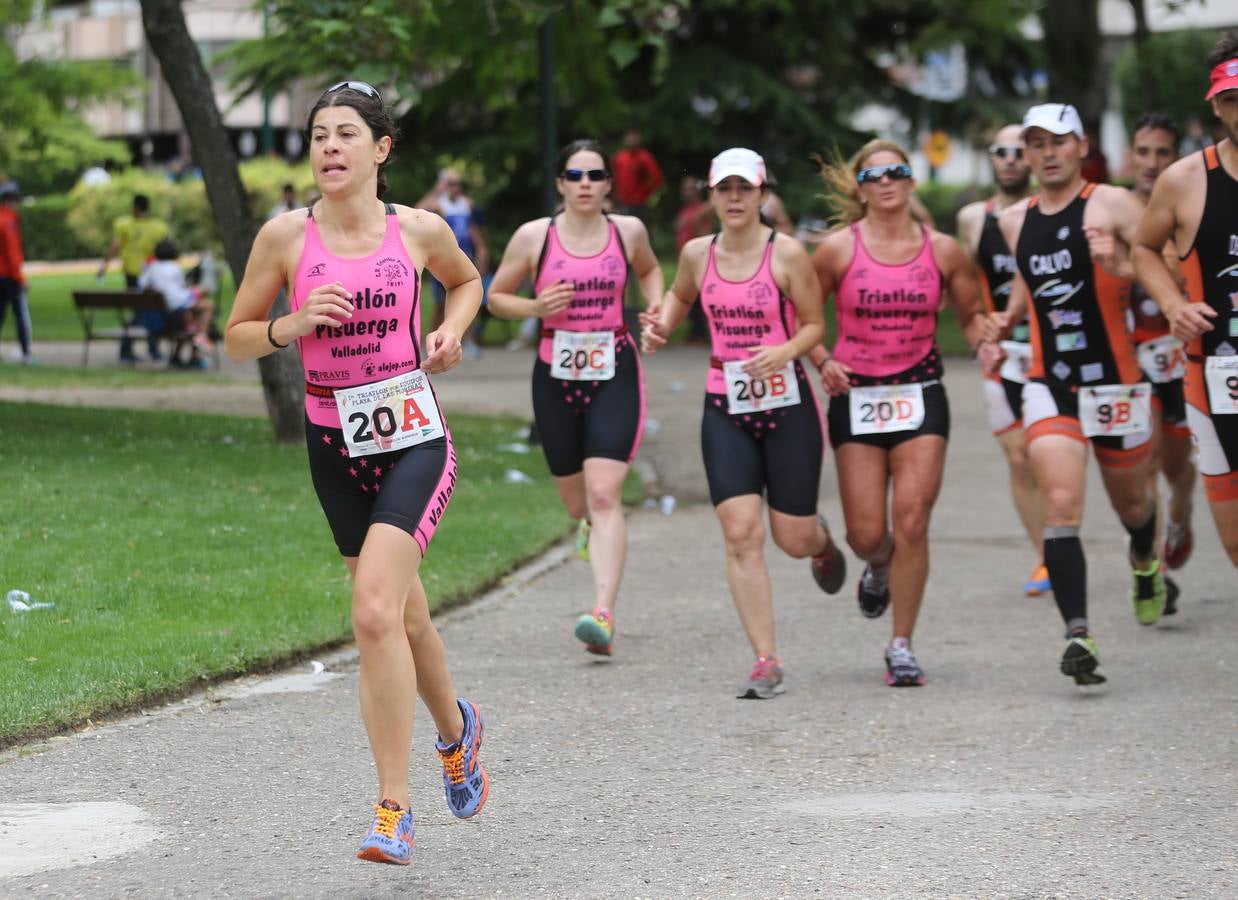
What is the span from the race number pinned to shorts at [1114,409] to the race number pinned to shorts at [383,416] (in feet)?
11.1

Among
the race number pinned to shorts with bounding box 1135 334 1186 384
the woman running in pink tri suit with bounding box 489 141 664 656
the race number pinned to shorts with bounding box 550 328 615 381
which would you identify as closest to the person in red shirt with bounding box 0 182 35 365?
the woman running in pink tri suit with bounding box 489 141 664 656

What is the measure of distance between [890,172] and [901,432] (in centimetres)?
100

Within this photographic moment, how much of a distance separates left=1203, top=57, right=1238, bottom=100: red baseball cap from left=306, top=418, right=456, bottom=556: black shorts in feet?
9.65

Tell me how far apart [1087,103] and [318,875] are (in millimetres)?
21250

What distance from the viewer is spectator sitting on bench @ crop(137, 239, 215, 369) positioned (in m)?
22.0

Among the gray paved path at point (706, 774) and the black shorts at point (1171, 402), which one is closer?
the gray paved path at point (706, 774)

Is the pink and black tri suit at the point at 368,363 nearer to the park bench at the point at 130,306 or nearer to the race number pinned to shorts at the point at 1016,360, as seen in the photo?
the race number pinned to shorts at the point at 1016,360

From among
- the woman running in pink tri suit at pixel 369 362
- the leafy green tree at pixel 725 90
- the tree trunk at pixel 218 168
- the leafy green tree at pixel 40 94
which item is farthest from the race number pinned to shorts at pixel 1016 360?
the leafy green tree at pixel 40 94

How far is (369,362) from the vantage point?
5402mm

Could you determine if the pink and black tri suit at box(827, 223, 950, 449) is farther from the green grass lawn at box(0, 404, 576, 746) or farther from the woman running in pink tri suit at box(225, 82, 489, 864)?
the woman running in pink tri suit at box(225, 82, 489, 864)

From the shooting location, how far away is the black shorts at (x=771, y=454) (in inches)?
304

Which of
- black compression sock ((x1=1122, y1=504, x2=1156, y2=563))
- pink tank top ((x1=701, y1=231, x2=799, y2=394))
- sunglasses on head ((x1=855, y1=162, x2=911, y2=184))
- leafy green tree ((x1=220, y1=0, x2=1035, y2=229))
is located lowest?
black compression sock ((x1=1122, y1=504, x2=1156, y2=563))

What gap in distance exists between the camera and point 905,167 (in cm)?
777

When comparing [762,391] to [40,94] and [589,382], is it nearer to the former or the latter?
[589,382]
